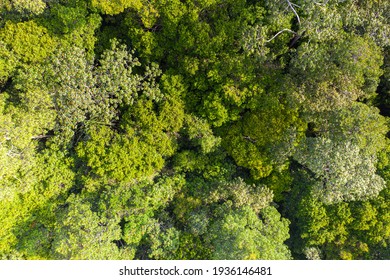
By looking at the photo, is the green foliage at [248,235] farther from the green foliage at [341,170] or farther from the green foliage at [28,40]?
the green foliage at [28,40]

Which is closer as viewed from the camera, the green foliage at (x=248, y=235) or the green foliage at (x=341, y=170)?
the green foliage at (x=248, y=235)

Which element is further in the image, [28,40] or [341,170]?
[341,170]

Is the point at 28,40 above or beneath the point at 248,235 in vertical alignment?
above

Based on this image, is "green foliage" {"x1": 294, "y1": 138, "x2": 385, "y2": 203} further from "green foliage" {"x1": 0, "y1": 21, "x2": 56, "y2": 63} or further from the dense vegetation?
"green foliage" {"x1": 0, "y1": 21, "x2": 56, "y2": 63}

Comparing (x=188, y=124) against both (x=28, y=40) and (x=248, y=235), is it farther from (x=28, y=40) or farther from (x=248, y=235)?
(x=28, y=40)

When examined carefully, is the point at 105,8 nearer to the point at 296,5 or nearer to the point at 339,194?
the point at 296,5

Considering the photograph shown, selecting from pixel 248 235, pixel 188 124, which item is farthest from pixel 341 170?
pixel 188 124

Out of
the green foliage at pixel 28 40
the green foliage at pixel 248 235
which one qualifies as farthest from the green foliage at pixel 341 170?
A: the green foliage at pixel 28 40

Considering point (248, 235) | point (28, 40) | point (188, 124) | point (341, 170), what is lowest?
point (248, 235)

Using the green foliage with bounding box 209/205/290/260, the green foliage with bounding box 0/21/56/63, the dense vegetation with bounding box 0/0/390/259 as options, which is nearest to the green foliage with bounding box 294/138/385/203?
the dense vegetation with bounding box 0/0/390/259
